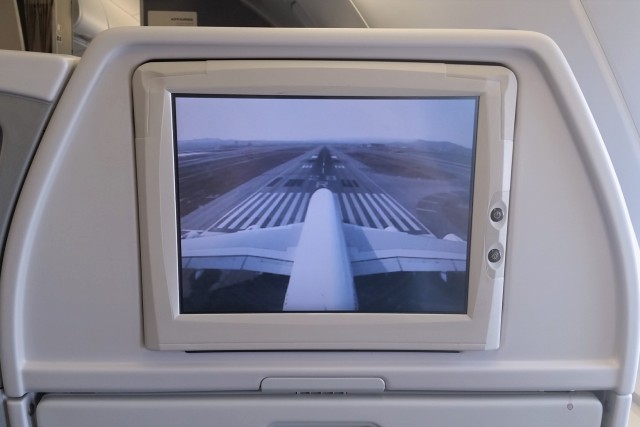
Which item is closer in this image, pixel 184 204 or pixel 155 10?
pixel 184 204

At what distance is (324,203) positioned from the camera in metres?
0.94

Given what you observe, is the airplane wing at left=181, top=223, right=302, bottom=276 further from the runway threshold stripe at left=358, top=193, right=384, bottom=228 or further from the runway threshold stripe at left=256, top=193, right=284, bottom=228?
the runway threshold stripe at left=358, top=193, right=384, bottom=228

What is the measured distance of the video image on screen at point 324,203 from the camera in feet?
2.99

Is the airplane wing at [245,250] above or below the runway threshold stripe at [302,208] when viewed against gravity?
below

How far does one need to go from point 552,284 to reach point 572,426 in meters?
0.33

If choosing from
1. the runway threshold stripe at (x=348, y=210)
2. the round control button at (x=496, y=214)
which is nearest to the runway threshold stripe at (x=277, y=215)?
the runway threshold stripe at (x=348, y=210)

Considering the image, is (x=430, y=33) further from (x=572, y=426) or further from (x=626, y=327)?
(x=572, y=426)

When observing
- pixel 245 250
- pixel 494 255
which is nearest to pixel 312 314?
pixel 245 250

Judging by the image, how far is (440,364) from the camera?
1.00 m

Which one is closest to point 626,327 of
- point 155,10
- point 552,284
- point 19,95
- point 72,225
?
point 552,284

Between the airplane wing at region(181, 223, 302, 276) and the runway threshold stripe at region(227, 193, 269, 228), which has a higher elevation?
the runway threshold stripe at region(227, 193, 269, 228)

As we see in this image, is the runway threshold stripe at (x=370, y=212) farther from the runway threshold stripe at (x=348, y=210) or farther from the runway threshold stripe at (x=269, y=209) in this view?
the runway threshold stripe at (x=269, y=209)

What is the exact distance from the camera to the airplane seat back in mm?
903

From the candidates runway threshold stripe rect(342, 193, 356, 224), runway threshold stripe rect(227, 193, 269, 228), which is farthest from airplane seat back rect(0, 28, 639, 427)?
runway threshold stripe rect(342, 193, 356, 224)
